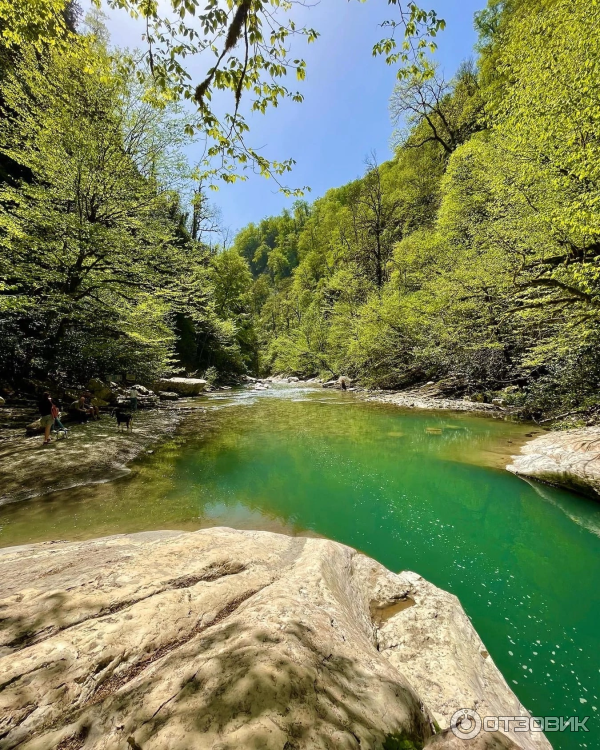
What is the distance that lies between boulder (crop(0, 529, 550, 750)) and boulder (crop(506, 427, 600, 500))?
4.92 meters

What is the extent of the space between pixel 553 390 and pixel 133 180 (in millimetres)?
18108

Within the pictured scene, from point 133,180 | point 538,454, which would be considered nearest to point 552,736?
point 538,454

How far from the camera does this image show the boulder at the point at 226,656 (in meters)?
1.42

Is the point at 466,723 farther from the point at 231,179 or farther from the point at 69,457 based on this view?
the point at 69,457

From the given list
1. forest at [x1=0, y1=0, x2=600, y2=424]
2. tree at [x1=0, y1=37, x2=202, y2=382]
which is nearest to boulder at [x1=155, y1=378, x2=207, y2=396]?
forest at [x1=0, y1=0, x2=600, y2=424]

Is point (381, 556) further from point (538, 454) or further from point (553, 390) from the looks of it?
point (553, 390)

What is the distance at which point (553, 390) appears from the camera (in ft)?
39.2

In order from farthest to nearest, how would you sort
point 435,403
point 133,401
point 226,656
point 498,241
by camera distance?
point 435,403
point 133,401
point 498,241
point 226,656

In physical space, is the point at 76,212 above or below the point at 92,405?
above

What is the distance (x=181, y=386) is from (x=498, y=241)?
65.7 ft

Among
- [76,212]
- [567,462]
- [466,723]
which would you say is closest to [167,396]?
[76,212]

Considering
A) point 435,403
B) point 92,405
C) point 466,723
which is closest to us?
point 466,723

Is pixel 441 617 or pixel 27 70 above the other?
pixel 27 70

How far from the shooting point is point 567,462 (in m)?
6.84
